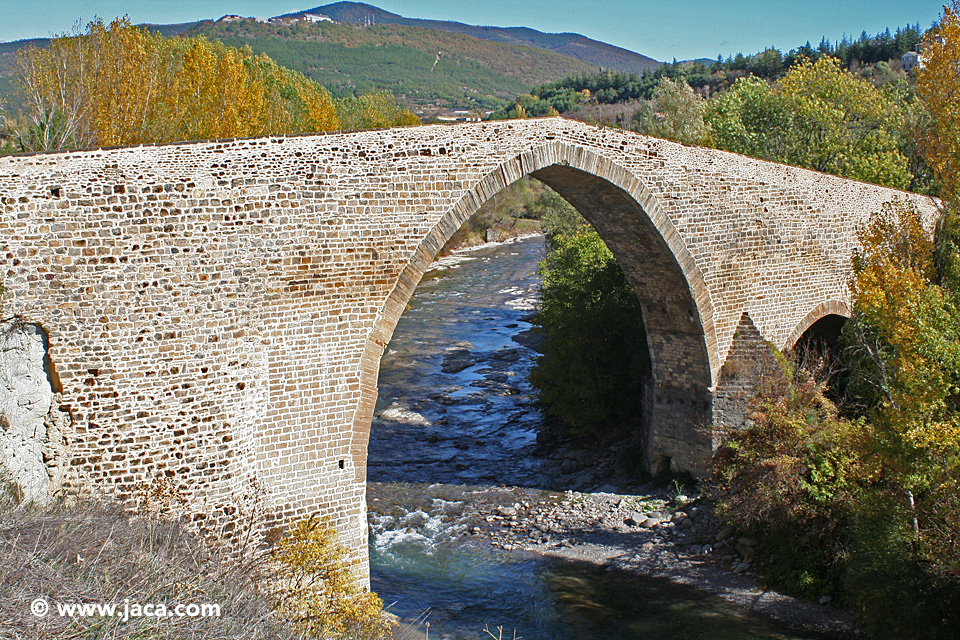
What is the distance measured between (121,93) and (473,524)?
12702 mm

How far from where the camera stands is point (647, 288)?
43.3 feet

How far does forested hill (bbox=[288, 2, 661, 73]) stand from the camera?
487ft

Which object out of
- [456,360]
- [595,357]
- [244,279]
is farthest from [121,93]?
[595,357]

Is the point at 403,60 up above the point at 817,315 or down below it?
above

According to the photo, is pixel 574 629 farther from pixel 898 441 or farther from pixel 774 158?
pixel 774 158

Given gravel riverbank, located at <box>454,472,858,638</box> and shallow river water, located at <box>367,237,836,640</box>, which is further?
gravel riverbank, located at <box>454,472,858,638</box>

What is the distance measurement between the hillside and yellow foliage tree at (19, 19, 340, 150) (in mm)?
77275

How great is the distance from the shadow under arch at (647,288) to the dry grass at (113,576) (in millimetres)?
2408

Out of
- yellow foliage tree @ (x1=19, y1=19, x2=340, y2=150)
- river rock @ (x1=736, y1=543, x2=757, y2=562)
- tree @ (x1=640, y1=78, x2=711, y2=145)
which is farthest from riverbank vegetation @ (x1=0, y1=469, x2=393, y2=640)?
tree @ (x1=640, y1=78, x2=711, y2=145)

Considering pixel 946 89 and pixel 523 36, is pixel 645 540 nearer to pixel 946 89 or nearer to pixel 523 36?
pixel 946 89

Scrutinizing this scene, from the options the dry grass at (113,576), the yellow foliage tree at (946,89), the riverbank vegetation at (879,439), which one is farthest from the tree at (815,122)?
the dry grass at (113,576)

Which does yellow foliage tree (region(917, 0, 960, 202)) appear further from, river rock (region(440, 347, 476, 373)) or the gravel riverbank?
river rock (region(440, 347, 476, 373))

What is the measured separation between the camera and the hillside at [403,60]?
10556 centimetres

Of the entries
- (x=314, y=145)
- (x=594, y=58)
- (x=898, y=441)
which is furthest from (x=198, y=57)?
(x=594, y=58)
